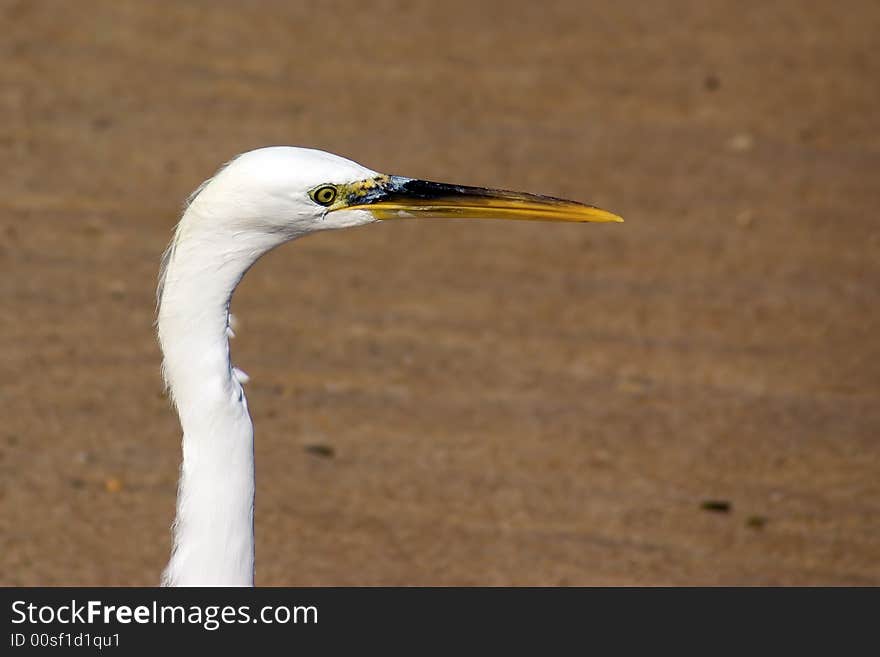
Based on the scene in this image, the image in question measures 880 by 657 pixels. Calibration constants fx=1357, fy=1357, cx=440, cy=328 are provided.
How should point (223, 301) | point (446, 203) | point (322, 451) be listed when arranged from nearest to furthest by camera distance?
point (223, 301) → point (446, 203) → point (322, 451)

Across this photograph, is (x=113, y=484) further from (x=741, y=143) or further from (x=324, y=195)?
(x=741, y=143)

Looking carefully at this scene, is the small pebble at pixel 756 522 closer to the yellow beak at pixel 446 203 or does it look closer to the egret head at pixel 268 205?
the yellow beak at pixel 446 203

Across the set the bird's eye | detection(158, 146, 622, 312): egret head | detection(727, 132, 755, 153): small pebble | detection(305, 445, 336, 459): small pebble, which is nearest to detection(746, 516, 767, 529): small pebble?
detection(305, 445, 336, 459): small pebble

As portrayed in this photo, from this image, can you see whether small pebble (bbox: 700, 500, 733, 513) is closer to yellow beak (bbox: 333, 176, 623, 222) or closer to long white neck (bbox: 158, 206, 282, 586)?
yellow beak (bbox: 333, 176, 623, 222)

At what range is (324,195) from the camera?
357 cm

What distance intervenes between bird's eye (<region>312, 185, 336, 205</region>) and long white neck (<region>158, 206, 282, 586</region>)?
176mm

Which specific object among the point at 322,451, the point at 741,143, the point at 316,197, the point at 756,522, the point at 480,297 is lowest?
the point at 756,522

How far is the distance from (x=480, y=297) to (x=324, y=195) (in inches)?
159

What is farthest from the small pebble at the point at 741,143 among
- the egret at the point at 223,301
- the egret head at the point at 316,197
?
the egret at the point at 223,301

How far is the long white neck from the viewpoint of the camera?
3.44 m

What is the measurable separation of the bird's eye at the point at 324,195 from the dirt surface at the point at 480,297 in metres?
2.35

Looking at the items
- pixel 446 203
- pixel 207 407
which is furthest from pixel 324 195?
pixel 207 407

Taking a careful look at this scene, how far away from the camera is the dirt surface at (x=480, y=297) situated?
19.3 feet

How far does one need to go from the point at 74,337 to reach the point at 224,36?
3.86m
